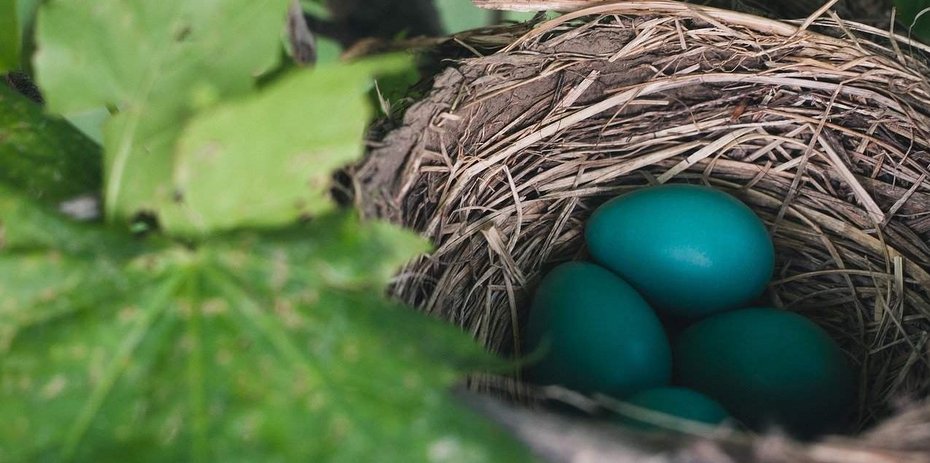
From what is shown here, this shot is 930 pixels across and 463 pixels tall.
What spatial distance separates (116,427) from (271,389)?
0.10m

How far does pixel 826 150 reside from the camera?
0.92 meters

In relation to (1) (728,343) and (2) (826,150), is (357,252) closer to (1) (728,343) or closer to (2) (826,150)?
(1) (728,343)

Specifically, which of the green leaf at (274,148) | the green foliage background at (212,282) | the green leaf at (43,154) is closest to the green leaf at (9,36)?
the green leaf at (43,154)

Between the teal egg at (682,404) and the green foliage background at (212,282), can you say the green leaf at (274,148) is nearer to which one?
the green foliage background at (212,282)

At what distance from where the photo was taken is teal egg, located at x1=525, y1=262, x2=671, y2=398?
0.77m

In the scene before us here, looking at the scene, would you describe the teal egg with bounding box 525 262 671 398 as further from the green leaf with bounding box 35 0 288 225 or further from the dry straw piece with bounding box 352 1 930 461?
the green leaf with bounding box 35 0 288 225

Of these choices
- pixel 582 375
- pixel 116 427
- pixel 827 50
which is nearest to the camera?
pixel 116 427

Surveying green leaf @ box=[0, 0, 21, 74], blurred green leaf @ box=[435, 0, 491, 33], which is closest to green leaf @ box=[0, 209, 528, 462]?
green leaf @ box=[0, 0, 21, 74]

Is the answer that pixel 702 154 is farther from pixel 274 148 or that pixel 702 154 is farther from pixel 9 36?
pixel 9 36

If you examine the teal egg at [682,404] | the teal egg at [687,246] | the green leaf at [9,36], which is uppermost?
the green leaf at [9,36]

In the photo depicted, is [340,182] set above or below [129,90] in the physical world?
below

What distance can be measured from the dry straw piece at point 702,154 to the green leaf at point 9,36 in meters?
0.38

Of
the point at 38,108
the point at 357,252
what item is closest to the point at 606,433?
the point at 357,252

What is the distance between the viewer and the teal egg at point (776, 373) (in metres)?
0.78
